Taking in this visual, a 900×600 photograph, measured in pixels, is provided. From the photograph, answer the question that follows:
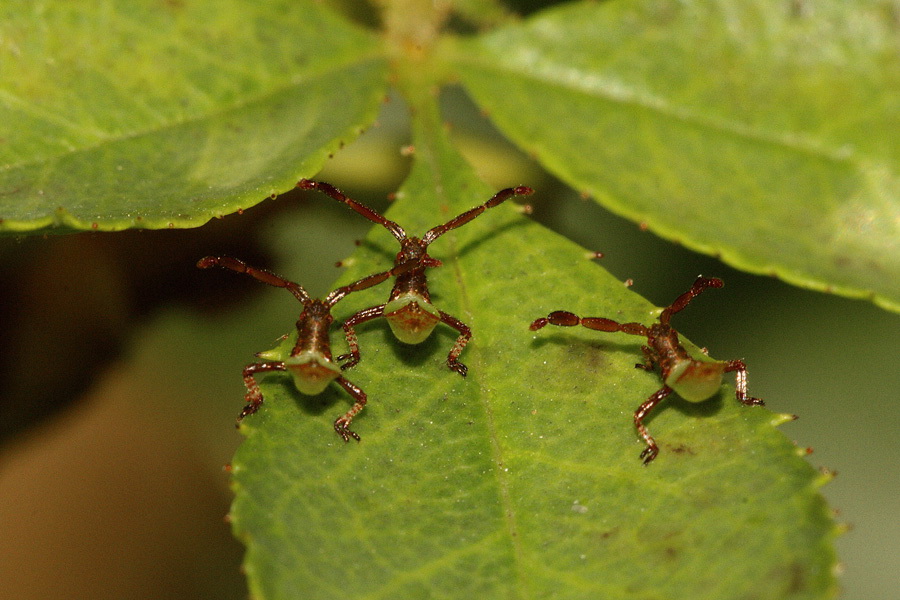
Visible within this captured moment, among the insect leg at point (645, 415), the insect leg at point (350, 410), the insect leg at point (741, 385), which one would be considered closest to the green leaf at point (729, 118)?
the insect leg at point (741, 385)

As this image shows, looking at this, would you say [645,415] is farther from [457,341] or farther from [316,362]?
[316,362]

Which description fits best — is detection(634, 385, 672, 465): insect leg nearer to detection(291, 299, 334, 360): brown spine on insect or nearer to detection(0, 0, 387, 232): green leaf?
detection(291, 299, 334, 360): brown spine on insect

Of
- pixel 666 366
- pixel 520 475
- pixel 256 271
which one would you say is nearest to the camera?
pixel 520 475

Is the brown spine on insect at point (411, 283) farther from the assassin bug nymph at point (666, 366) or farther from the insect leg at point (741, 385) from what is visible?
the insect leg at point (741, 385)

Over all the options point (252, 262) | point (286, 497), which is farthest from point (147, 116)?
point (286, 497)

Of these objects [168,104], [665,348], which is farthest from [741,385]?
[168,104]

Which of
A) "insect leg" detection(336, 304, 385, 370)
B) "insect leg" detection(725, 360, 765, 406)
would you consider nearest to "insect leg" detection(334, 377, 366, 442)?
"insect leg" detection(336, 304, 385, 370)
